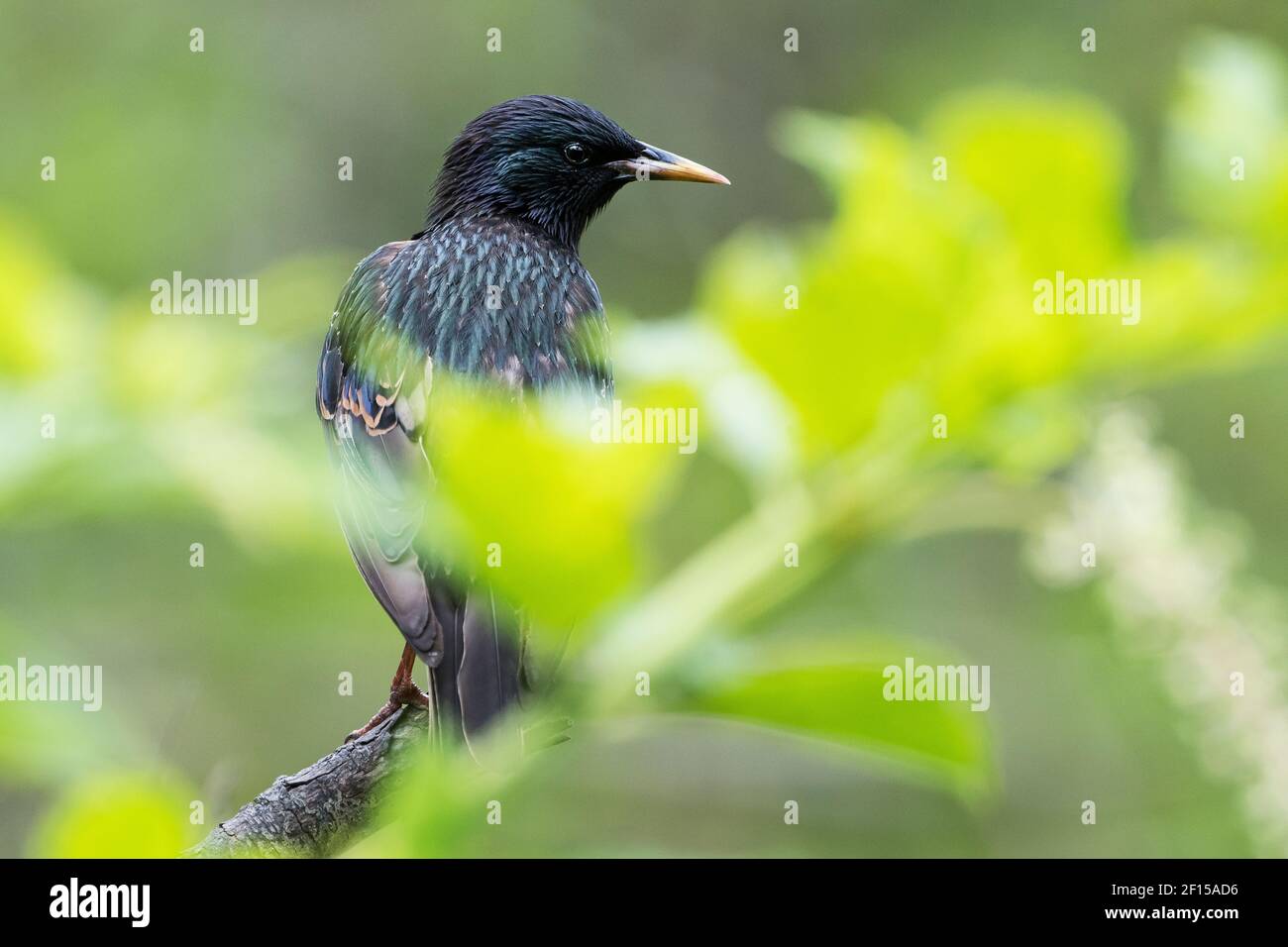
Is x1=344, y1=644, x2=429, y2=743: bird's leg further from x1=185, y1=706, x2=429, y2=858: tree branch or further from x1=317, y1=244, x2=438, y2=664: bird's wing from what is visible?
x1=185, y1=706, x2=429, y2=858: tree branch

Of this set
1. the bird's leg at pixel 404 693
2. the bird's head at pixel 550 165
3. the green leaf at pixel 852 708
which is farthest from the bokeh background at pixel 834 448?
the bird's head at pixel 550 165

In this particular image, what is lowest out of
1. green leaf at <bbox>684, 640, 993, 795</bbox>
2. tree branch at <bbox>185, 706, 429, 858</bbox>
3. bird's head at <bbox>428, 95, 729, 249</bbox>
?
tree branch at <bbox>185, 706, 429, 858</bbox>

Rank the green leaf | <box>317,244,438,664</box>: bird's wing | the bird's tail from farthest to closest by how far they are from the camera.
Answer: <box>317,244,438,664</box>: bird's wing
the bird's tail
the green leaf

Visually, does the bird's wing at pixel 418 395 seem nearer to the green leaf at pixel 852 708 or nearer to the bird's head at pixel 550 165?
the bird's head at pixel 550 165

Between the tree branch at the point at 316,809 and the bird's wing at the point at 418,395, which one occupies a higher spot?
the bird's wing at the point at 418,395

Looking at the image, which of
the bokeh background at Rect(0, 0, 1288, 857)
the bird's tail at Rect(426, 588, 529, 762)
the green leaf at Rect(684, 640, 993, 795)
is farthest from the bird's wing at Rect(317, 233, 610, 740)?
the green leaf at Rect(684, 640, 993, 795)

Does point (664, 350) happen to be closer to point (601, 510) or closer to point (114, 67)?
point (601, 510)

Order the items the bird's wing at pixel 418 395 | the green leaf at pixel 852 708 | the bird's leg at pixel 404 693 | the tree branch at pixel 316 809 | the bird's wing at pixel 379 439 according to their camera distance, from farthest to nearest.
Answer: the bird's leg at pixel 404 693, the bird's wing at pixel 379 439, the bird's wing at pixel 418 395, the tree branch at pixel 316 809, the green leaf at pixel 852 708

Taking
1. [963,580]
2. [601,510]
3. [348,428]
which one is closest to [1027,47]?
[963,580]
